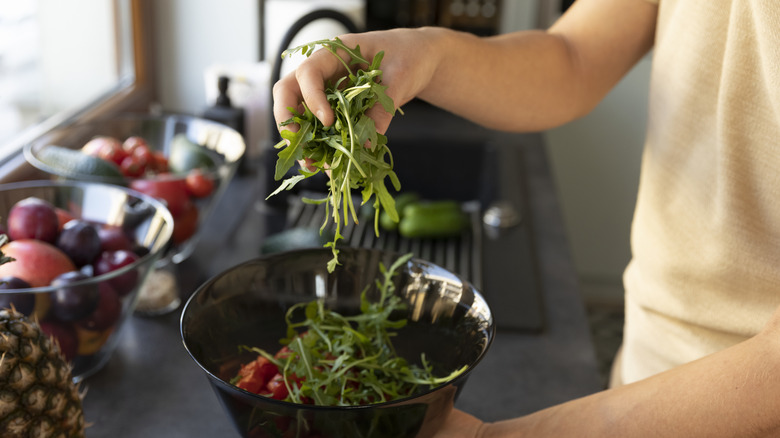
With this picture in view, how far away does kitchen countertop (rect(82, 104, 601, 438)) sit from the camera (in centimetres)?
86

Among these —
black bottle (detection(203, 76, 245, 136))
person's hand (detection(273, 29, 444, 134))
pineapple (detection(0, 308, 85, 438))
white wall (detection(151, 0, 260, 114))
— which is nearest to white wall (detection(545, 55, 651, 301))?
white wall (detection(151, 0, 260, 114))

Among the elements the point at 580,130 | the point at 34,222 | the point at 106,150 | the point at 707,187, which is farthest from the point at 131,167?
the point at 580,130

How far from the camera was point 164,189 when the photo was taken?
1.14 m

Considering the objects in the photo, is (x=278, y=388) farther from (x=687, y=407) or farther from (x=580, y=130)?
(x=580, y=130)

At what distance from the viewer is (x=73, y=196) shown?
1039 millimetres

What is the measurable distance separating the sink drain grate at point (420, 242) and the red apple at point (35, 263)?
493 millimetres

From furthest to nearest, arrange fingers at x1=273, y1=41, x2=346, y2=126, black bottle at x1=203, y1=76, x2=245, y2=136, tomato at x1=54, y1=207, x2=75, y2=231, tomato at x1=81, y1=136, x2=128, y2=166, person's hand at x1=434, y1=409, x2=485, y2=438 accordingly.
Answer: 1. black bottle at x1=203, y1=76, x2=245, y2=136
2. tomato at x1=81, y1=136, x2=128, y2=166
3. tomato at x1=54, y1=207, x2=75, y2=231
4. person's hand at x1=434, y1=409, x2=485, y2=438
5. fingers at x1=273, y1=41, x2=346, y2=126

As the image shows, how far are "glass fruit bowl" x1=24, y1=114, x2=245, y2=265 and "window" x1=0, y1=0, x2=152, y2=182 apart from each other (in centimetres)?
11

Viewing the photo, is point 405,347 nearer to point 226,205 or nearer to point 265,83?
point 226,205

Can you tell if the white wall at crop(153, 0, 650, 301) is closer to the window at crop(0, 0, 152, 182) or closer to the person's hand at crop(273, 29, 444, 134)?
the window at crop(0, 0, 152, 182)

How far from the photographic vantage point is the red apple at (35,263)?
→ 2.69 ft

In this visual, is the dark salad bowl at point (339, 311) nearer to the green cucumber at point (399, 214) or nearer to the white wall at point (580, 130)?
the green cucumber at point (399, 214)

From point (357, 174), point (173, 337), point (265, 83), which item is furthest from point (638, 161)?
point (357, 174)

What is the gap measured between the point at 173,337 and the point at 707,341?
709 mm
